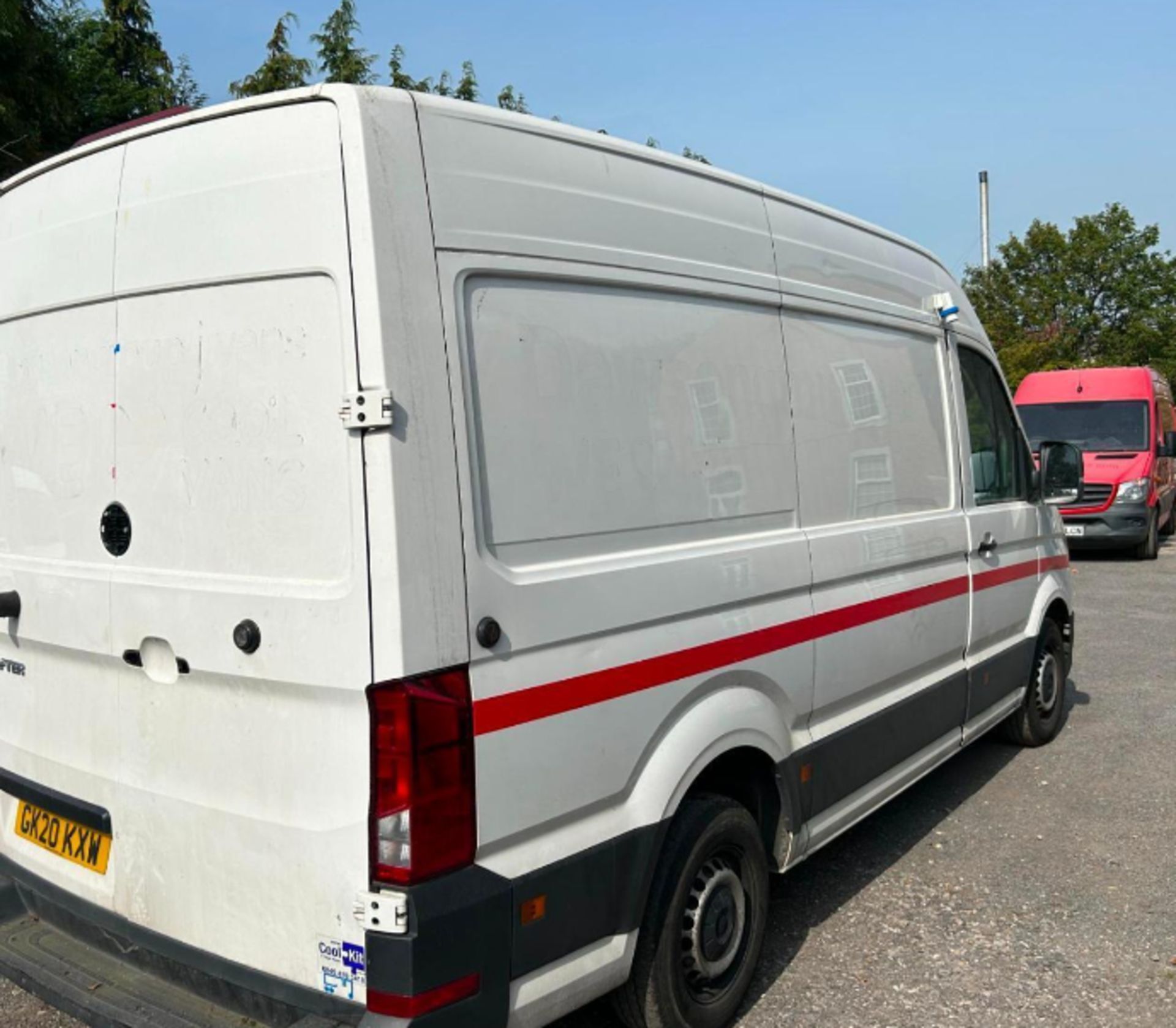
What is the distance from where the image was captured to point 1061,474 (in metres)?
5.68

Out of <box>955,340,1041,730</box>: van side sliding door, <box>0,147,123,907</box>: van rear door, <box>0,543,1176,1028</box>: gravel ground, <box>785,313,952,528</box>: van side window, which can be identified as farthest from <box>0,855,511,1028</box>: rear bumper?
<box>955,340,1041,730</box>: van side sliding door

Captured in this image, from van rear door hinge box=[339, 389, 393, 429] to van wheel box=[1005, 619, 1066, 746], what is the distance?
4526 millimetres

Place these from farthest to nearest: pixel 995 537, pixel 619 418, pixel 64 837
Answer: pixel 995 537, pixel 64 837, pixel 619 418

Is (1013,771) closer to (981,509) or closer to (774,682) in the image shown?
(981,509)

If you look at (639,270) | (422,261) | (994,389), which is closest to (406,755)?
(422,261)

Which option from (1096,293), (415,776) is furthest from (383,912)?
(1096,293)

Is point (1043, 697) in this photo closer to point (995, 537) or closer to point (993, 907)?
point (995, 537)

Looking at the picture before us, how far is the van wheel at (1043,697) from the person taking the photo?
5906 mm

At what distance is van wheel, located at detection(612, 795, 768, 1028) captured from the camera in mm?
2934

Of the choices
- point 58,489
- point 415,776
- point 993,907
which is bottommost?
point 993,907

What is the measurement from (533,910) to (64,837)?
1.36m

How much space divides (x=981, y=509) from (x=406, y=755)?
347 cm

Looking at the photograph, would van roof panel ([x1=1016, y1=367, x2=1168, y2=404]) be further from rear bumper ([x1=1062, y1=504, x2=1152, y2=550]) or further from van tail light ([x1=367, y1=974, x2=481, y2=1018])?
van tail light ([x1=367, y1=974, x2=481, y2=1018])

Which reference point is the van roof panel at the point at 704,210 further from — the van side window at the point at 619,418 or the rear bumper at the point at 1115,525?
the rear bumper at the point at 1115,525
